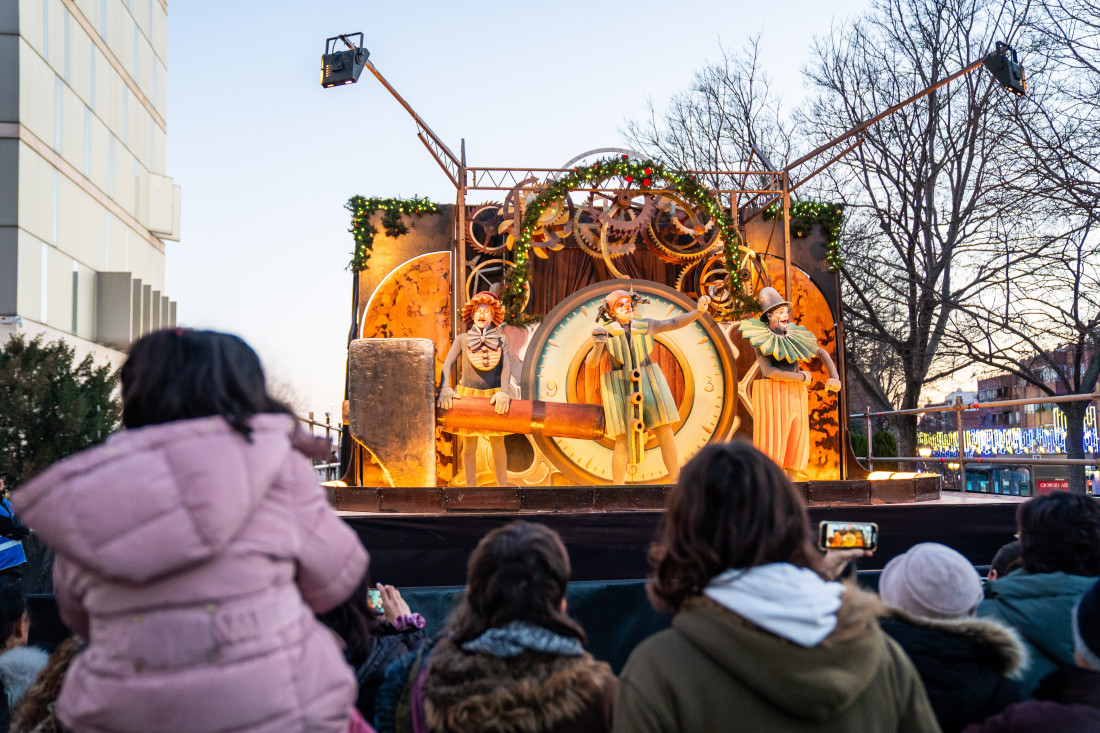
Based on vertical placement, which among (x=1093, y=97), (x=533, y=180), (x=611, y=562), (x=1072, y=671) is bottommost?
(x=611, y=562)

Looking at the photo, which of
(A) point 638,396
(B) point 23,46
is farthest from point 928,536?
(B) point 23,46

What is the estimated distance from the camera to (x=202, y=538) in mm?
1385

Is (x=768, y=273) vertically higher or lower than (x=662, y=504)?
higher

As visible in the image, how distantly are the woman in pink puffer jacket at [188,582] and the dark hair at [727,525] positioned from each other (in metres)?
0.61

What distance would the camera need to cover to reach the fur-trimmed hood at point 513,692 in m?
1.79

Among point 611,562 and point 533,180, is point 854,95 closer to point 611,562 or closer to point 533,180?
point 533,180

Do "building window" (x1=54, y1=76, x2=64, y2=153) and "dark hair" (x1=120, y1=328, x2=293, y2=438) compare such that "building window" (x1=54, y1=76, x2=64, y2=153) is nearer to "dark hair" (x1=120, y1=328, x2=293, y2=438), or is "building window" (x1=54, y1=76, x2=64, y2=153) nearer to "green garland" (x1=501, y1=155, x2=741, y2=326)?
"green garland" (x1=501, y1=155, x2=741, y2=326)

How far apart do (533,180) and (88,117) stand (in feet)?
45.3

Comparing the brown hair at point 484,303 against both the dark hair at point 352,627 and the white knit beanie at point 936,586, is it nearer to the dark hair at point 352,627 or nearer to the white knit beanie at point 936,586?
the dark hair at point 352,627

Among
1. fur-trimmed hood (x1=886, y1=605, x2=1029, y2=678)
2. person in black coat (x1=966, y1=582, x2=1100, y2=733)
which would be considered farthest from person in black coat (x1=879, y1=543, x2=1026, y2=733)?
person in black coat (x1=966, y1=582, x2=1100, y2=733)

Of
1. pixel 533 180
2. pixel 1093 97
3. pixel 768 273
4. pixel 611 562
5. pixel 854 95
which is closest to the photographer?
pixel 611 562

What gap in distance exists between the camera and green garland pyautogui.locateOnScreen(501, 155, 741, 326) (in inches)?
326

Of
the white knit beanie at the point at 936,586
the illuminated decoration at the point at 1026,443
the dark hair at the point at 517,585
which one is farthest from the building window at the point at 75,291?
the white knit beanie at the point at 936,586

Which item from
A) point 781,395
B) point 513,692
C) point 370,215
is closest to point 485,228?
point 370,215
